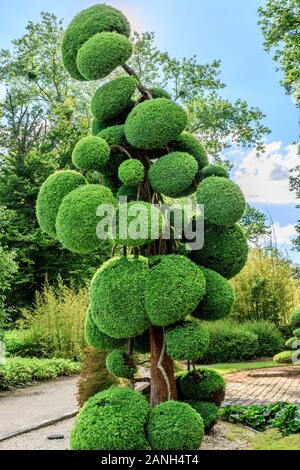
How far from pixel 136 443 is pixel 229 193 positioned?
7.79 feet

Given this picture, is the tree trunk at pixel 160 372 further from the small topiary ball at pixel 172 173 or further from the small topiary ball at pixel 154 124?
the small topiary ball at pixel 154 124

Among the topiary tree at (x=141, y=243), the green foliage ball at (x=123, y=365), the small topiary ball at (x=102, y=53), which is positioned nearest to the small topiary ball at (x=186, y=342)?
the topiary tree at (x=141, y=243)

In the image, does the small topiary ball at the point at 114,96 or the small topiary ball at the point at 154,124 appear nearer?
the small topiary ball at the point at 154,124

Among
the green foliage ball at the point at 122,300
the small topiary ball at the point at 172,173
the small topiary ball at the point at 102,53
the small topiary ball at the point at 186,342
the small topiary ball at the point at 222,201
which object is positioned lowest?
the small topiary ball at the point at 186,342

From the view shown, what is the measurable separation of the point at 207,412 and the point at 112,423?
1362mm

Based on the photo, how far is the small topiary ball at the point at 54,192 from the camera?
4965mm

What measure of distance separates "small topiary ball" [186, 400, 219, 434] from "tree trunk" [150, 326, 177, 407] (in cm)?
41

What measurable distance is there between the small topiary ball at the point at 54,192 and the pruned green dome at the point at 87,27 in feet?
4.64

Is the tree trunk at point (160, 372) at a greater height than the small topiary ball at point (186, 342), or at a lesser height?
lesser

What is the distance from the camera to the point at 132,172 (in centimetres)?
488

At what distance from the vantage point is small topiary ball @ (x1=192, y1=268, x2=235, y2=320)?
4.99 m

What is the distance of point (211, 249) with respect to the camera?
5.29 m
